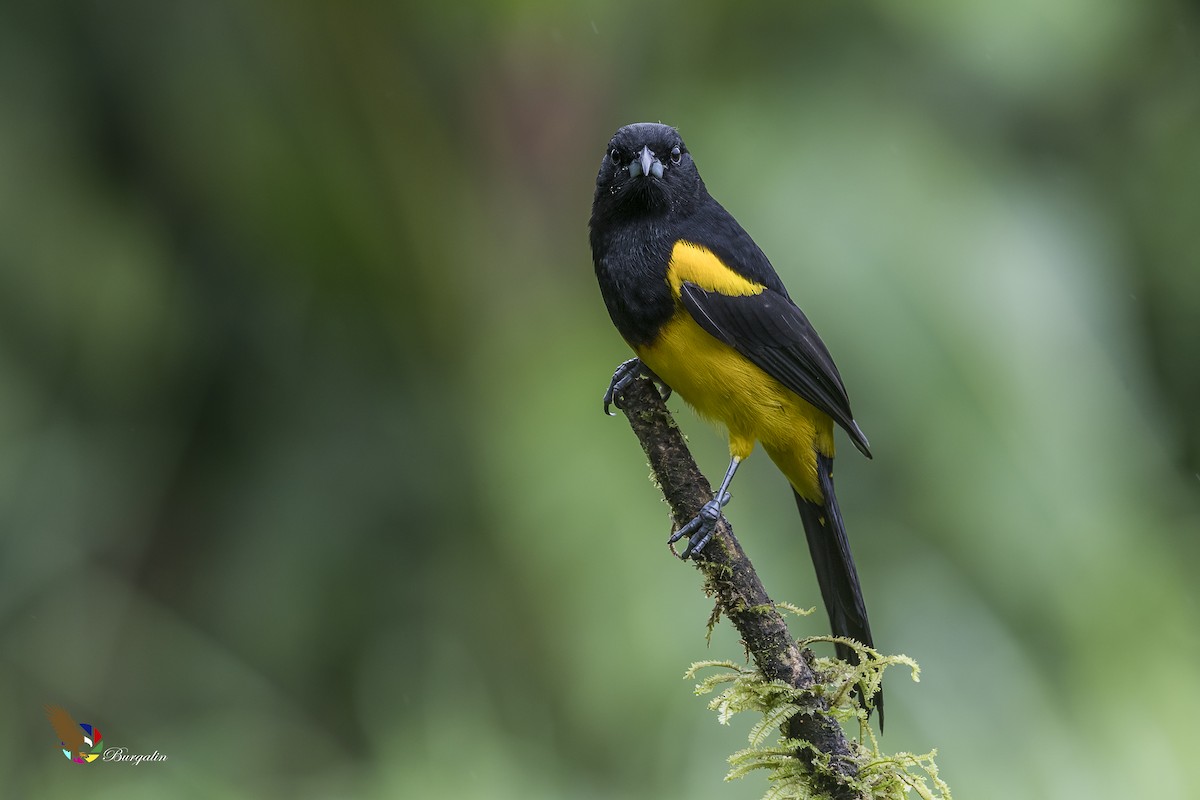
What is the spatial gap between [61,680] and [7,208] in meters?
2.04

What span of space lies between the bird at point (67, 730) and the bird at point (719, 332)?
2.91 m

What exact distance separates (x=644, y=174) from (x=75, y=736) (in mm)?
3393

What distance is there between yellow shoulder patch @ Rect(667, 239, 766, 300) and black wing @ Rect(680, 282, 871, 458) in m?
0.02

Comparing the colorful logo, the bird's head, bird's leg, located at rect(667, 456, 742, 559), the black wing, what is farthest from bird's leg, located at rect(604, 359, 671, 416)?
the colorful logo

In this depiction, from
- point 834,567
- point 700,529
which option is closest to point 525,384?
point 834,567

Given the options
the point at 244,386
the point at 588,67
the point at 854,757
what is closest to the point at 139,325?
the point at 244,386

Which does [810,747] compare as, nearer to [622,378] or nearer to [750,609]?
[750,609]

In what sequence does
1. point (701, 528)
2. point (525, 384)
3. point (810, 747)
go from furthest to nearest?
1. point (525, 384)
2. point (701, 528)
3. point (810, 747)

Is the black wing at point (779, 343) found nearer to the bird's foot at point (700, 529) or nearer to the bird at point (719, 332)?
the bird at point (719, 332)

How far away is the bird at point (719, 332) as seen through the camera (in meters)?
2.92

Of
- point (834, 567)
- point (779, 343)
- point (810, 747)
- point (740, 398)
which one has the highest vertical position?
point (779, 343)

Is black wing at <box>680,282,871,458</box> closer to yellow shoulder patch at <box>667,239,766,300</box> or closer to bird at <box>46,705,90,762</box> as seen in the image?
yellow shoulder patch at <box>667,239,766,300</box>

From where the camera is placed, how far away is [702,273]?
2.94m

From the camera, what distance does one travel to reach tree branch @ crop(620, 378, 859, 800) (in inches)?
87.9
